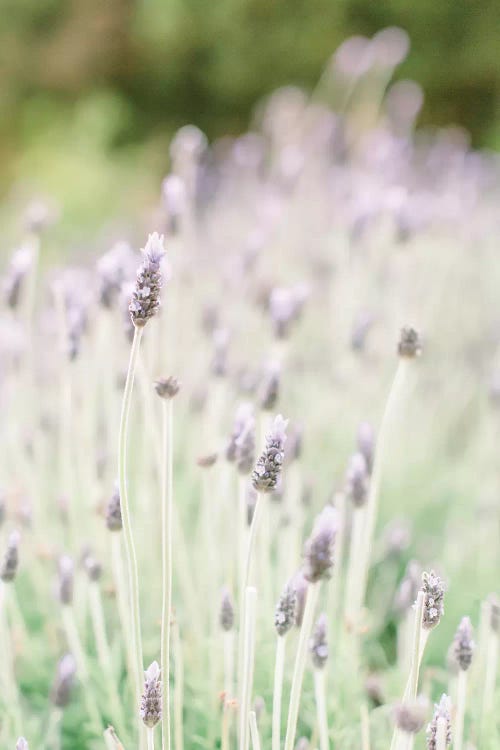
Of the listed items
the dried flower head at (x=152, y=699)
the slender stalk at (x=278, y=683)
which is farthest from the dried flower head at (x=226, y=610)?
the dried flower head at (x=152, y=699)

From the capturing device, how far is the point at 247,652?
928 mm

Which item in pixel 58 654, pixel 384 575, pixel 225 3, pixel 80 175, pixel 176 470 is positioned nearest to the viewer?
pixel 58 654

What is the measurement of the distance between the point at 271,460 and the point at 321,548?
0.34 ft

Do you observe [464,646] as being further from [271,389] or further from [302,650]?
[271,389]

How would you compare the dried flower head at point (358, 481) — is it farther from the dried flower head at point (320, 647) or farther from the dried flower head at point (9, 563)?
the dried flower head at point (9, 563)

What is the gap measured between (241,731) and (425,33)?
5635 millimetres

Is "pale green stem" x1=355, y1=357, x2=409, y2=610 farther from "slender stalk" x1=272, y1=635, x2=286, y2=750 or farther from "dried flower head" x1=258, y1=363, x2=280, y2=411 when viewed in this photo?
"slender stalk" x1=272, y1=635, x2=286, y2=750

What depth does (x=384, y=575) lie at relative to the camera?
1.82 m

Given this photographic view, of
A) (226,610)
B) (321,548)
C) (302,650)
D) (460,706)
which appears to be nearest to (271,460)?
(321,548)

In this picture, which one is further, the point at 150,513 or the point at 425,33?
the point at 425,33

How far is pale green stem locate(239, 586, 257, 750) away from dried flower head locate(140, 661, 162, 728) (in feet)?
0.35

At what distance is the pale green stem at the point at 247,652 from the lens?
2.98ft

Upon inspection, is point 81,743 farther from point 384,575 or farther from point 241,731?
point 384,575

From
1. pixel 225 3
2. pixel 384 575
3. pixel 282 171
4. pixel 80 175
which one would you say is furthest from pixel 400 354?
pixel 225 3
